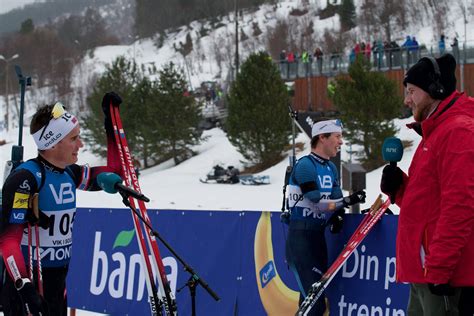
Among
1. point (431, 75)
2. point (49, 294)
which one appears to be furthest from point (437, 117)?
point (49, 294)

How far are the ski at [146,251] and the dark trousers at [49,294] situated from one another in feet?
1.93

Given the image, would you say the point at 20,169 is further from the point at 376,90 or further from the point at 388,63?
the point at 388,63

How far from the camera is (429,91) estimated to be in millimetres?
3984

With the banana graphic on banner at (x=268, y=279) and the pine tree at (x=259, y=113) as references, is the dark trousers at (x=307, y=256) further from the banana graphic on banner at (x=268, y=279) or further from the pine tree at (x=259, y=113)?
the pine tree at (x=259, y=113)

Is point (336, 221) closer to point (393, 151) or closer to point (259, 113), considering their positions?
point (393, 151)

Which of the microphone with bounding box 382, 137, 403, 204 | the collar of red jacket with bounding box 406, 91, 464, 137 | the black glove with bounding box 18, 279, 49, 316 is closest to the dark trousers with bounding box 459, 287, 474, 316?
the collar of red jacket with bounding box 406, 91, 464, 137

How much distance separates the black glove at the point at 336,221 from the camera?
641 centimetres

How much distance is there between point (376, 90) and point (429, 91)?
84.6 ft

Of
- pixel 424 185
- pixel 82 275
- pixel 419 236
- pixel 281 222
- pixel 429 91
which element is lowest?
pixel 82 275

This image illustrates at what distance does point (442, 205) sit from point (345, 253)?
8.83 feet

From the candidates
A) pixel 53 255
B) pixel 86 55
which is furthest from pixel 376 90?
pixel 86 55

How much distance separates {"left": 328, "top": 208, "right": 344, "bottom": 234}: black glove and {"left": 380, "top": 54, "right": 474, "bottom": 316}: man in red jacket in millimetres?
2156

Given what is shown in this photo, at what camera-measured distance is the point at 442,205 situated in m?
3.69

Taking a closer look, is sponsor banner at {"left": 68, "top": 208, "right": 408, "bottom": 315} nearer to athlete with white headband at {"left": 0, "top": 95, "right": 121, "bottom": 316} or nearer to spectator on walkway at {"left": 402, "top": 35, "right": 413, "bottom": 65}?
athlete with white headband at {"left": 0, "top": 95, "right": 121, "bottom": 316}
